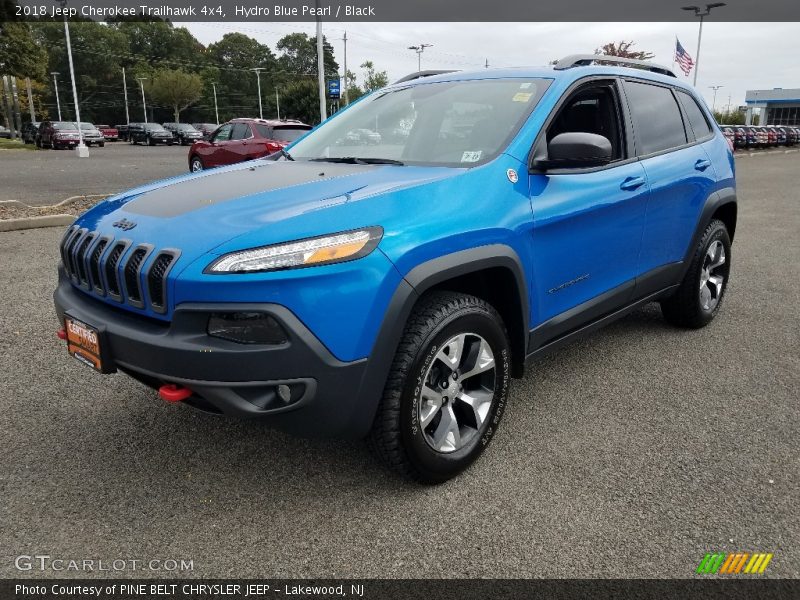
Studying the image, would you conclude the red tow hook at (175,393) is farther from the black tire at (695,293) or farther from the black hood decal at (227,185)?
the black tire at (695,293)

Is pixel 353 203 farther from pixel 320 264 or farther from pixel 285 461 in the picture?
pixel 285 461

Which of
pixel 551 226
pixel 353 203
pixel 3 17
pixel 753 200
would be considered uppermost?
pixel 3 17

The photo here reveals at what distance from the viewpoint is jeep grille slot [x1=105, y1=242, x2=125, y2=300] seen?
7.81ft

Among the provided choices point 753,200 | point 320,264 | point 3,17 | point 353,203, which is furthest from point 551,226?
point 3,17

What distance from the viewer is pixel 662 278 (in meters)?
4.03

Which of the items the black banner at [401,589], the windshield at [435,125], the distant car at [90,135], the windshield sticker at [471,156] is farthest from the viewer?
the distant car at [90,135]

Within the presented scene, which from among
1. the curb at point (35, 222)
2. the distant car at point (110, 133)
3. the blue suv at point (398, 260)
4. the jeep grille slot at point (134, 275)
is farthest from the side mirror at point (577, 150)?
the distant car at point (110, 133)

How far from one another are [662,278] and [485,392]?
188 cm

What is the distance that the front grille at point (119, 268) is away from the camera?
7.27 feet

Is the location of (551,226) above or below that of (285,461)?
above

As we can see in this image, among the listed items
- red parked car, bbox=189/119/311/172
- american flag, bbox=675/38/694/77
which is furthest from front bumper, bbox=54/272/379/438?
american flag, bbox=675/38/694/77

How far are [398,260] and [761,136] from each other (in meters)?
48.2

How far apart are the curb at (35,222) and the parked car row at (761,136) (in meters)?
37.5

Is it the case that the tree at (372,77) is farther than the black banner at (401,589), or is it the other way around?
the tree at (372,77)
